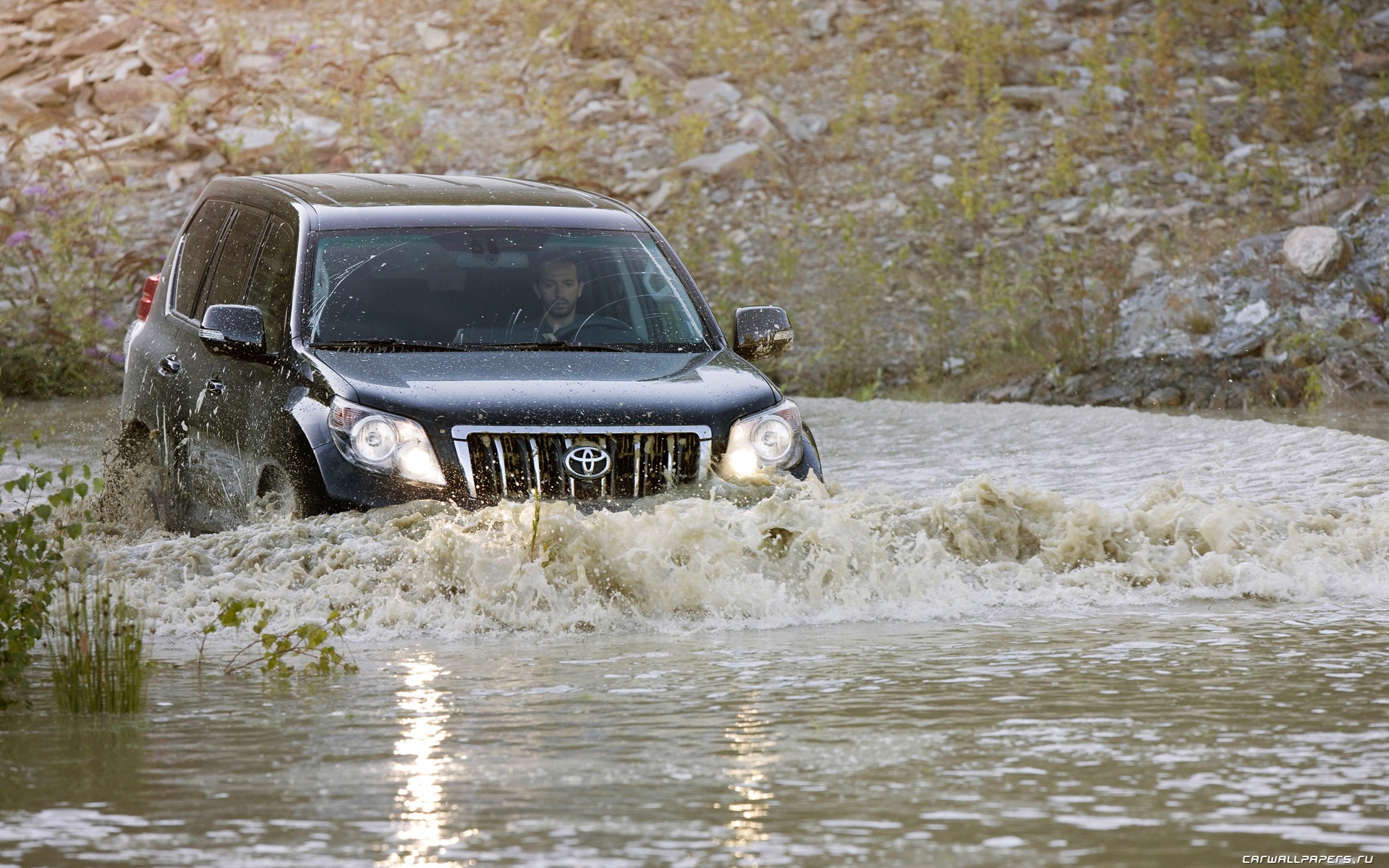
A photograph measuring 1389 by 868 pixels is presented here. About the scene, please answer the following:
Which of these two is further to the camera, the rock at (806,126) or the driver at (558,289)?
the rock at (806,126)

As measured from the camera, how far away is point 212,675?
6.09 metres

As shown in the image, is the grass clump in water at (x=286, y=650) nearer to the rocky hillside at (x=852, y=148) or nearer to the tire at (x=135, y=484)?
the tire at (x=135, y=484)

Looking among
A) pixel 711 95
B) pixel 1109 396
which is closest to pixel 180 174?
pixel 711 95

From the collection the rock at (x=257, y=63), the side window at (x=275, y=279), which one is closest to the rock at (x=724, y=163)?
the rock at (x=257, y=63)

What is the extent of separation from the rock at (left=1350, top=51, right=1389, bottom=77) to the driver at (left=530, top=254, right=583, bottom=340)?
14466mm

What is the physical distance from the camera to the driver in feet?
26.9

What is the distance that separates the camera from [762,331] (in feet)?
27.6

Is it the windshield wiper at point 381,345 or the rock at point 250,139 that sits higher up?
the rock at point 250,139

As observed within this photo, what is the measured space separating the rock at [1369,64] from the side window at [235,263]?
14776mm

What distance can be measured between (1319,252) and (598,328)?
10151mm

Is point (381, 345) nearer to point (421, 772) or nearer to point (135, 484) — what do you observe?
→ point (135, 484)

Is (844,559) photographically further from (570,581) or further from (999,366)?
(999,366)

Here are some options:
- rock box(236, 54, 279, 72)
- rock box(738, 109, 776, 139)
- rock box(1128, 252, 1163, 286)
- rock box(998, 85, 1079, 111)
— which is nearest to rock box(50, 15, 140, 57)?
rock box(236, 54, 279, 72)

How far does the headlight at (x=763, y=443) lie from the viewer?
7398 mm
